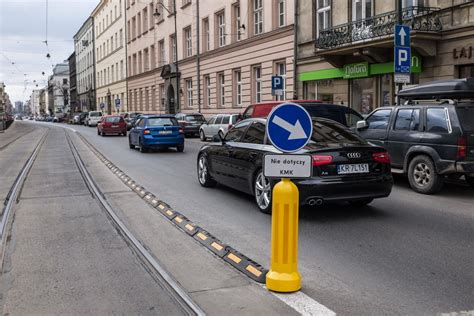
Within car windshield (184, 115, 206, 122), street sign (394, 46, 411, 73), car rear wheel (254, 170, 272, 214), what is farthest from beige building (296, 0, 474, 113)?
car rear wheel (254, 170, 272, 214)

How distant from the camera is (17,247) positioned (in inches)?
243

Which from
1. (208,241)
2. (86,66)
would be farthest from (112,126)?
(86,66)

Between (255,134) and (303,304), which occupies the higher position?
(255,134)

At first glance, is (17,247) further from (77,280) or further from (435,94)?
(435,94)

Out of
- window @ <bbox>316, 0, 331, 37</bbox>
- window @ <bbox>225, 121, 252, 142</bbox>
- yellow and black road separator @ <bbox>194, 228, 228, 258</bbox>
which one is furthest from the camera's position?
window @ <bbox>316, 0, 331, 37</bbox>

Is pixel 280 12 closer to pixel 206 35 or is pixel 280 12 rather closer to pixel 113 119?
pixel 206 35

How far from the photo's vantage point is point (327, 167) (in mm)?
Answer: 7270

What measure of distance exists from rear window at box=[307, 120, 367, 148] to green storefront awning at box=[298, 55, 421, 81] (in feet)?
39.5

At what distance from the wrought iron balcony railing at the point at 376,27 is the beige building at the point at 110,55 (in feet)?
142

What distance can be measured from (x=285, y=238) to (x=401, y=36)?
10578mm

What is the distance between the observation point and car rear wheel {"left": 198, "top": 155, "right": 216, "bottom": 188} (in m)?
10.5

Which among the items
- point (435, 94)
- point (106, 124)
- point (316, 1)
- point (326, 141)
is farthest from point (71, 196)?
point (106, 124)

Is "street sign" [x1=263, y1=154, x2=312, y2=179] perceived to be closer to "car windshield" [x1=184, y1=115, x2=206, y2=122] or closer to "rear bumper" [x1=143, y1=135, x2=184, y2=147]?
"rear bumper" [x1=143, y1=135, x2=184, y2=147]

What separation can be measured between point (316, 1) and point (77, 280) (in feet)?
74.6
